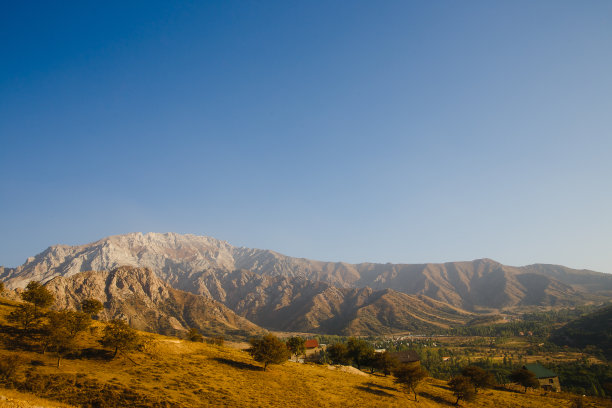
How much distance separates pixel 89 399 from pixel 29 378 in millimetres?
7262

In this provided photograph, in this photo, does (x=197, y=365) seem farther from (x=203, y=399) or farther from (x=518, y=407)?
(x=518, y=407)

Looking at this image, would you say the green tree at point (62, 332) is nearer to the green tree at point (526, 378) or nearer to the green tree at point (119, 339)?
the green tree at point (119, 339)

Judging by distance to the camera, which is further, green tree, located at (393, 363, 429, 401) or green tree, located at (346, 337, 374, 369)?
green tree, located at (346, 337, 374, 369)

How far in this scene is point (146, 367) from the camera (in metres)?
40.1

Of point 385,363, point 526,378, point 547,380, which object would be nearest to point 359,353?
point 385,363

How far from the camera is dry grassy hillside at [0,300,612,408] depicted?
29.5 meters

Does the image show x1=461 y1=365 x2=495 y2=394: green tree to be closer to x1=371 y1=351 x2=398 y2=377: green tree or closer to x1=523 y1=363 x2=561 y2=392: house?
x1=371 y1=351 x2=398 y2=377: green tree

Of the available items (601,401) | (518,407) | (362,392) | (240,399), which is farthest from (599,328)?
(240,399)

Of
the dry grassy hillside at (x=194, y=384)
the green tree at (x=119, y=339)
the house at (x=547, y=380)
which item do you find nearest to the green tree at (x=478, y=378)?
the dry grassy hillside at (x=194, y=384)

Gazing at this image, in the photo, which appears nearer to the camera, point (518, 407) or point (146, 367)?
point (146, 367)

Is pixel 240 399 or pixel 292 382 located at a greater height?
pixel 240 399

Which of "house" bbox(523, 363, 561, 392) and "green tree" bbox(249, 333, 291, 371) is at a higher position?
"green tree" bbox(249, 333, 291, 371)

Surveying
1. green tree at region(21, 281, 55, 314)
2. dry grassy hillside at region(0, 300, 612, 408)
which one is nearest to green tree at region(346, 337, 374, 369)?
dry grassy hillside at region(0, 300, 612, 408)

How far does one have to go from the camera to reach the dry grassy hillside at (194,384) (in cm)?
2950
